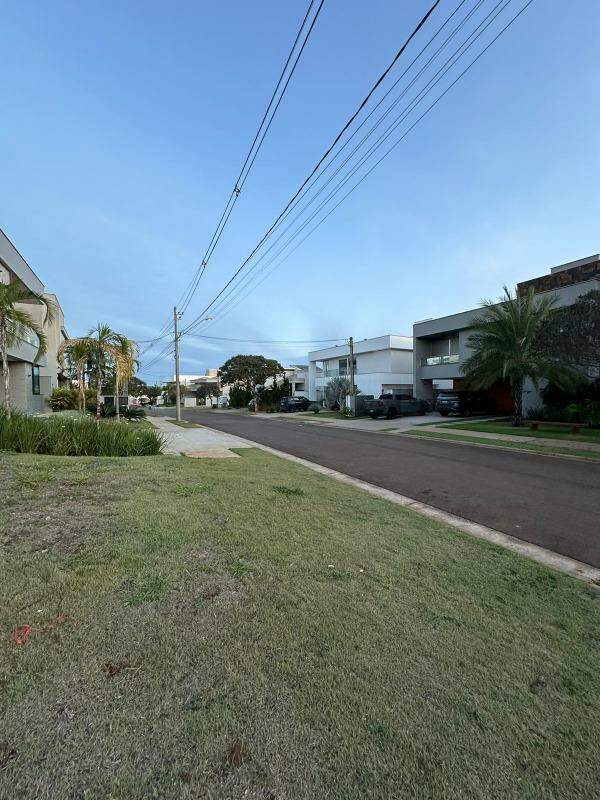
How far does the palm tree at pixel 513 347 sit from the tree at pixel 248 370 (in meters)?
28.8

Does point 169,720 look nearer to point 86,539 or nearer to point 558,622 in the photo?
point 86,539

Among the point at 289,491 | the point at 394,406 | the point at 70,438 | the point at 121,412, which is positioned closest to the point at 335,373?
the point at 394,406

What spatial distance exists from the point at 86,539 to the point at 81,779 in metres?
2.30

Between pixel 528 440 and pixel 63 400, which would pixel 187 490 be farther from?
pixel 63 400

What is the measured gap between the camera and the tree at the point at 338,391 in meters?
39.8

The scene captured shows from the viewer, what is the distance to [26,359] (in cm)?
1975

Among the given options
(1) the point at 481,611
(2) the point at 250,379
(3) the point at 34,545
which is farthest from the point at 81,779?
(2) the point at 250,379

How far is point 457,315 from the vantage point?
3008 cm

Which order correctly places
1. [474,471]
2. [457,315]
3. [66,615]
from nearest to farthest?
[66,615]
[474,471]
[457,315]

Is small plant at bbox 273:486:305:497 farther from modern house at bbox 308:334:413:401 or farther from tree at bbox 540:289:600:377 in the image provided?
modern house at bbox 308:334:413:401

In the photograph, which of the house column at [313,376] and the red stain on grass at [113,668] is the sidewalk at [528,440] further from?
the house column at [313,376]

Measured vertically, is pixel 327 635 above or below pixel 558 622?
above

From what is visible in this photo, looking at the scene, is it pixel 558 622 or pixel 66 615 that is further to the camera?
pixel 558 622

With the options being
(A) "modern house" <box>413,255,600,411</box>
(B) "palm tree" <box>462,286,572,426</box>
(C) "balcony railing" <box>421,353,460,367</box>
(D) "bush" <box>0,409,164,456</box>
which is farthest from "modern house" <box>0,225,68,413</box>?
(C) "balcony railing" <box>421,353,460,367</box>
